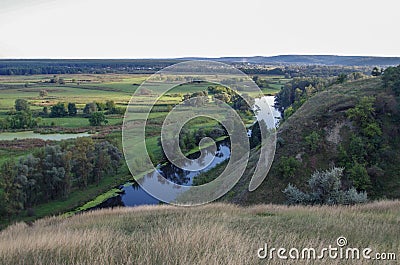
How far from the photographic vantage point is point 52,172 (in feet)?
102

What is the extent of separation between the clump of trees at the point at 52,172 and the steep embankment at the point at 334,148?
680 inches

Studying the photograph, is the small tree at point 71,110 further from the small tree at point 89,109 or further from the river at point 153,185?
the river at point 153,185

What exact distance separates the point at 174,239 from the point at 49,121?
69854 millimetres

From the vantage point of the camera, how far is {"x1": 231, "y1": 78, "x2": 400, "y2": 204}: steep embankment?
2456 centimetres

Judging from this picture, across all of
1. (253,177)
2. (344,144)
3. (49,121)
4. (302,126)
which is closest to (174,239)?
(253,177)

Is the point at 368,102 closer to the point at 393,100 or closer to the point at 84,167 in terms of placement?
the point at 393,100

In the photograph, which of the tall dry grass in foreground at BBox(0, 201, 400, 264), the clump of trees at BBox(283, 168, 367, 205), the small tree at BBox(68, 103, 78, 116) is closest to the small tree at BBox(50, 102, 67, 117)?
the small tree at BBox(68, 103, 78, 116)

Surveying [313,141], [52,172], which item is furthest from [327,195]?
[52,172]

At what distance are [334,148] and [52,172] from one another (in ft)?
81.9

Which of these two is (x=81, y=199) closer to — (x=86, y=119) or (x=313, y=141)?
(x=313, y=141)

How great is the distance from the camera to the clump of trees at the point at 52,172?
28.3m

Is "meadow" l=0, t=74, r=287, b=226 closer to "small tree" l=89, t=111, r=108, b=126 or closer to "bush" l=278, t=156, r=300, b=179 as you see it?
"small tree" l=89, t=111, r=108, b=126

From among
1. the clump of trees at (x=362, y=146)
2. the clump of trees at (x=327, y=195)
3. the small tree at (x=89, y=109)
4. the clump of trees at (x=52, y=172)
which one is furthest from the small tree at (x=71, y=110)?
the clump of trees at (x=327, y=195)

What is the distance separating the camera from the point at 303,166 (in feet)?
87.1
